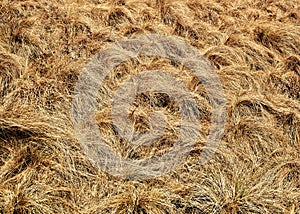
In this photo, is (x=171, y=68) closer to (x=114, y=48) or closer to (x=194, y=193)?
(x=114, y=48)

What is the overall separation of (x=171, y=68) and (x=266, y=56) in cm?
160

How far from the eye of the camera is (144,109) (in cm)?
383

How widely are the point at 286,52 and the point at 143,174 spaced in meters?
3.51

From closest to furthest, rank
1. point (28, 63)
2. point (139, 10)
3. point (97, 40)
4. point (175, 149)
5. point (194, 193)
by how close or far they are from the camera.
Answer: point (194, 193)
point (175, 149)
point (28, 63)
point (97, 40)
point (139, 10)

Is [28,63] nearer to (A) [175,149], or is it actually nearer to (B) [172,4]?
(A) [175,149]

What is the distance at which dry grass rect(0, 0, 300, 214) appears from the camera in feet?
9.21

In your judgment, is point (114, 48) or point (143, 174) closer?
point (143, 174)

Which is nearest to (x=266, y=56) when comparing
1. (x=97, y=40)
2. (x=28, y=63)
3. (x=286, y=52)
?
(x=286, y=52)

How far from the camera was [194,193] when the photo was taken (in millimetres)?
2906

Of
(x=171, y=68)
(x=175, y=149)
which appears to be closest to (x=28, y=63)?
(x=171, y=68)

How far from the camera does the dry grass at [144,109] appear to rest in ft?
9.21

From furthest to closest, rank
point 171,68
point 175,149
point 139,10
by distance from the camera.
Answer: point 139,10 → point 171,68 → point 175,149

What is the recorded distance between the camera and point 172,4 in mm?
6086

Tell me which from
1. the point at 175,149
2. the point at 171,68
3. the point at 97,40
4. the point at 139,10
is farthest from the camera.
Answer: the point at 139,10
